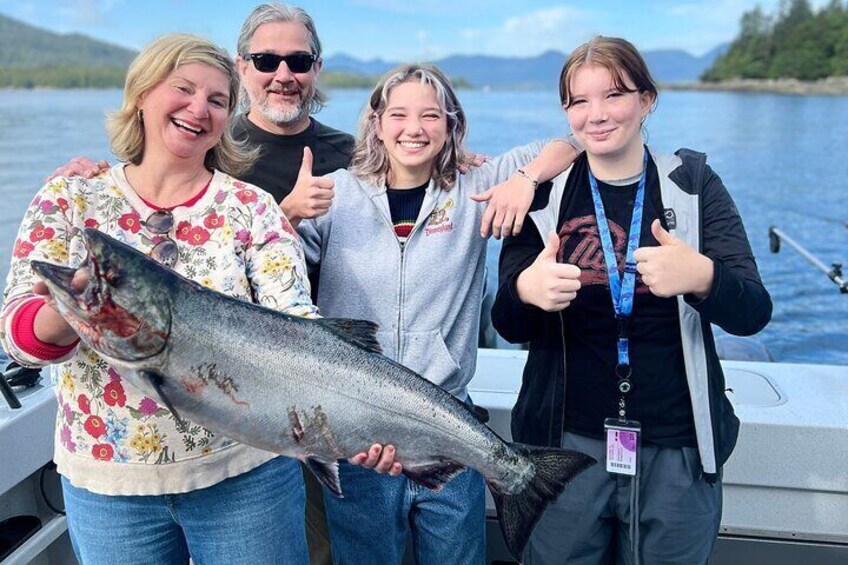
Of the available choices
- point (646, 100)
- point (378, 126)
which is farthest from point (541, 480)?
point (378, 126)

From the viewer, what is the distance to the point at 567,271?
223 cm

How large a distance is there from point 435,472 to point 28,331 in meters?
1.17

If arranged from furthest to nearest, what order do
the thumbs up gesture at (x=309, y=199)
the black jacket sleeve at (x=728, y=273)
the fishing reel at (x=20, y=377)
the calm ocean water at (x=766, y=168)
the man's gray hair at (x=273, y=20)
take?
the calm ocean water at (x=766, y=168)
the man's gray hair at (x=273, y=20)
the fishing reel at (x=20, y=377)
the thumbs up gesture at (x=309, y=199)
the black jacket sleeve at (x=728, y=273)

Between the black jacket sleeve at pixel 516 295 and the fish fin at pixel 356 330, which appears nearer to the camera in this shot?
the fish fin at pixel 356 330

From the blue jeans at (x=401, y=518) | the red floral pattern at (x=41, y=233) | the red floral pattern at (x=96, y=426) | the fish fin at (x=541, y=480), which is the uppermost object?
the red floral pattern at (x=41, y=233)

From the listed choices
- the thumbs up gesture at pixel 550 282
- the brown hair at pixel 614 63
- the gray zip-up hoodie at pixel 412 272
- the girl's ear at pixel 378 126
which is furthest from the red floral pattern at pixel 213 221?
the brown hair at pixel 614 63

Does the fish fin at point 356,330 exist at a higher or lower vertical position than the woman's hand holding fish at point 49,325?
lower

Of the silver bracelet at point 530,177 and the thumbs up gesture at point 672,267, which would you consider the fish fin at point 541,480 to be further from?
the silver bracelet at point 530,177

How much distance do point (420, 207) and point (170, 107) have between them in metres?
0.96

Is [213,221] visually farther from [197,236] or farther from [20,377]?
[20,377]

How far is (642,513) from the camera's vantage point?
8.16 ft

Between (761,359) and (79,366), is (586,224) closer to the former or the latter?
(79,366)

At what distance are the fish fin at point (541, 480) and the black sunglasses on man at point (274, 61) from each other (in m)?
1.95

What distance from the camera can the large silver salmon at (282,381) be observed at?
1814 millimetres
